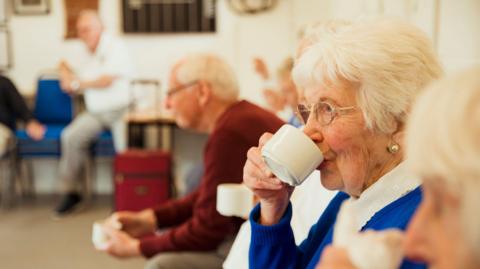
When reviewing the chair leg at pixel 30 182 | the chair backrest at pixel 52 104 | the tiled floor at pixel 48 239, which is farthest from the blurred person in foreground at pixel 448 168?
the chair leg at pixel 30 182

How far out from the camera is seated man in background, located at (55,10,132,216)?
4160mm

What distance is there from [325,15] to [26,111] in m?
2.66

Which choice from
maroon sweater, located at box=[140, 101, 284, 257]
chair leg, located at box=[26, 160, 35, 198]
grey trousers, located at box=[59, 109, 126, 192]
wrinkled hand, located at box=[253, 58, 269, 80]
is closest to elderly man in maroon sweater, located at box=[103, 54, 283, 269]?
maroon sweater, located at box=[140, 101, 284, 257]

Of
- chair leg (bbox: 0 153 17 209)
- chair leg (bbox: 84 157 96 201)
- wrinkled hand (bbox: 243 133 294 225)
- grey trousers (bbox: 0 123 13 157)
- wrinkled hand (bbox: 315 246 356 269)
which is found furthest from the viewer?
chair leg (bbox: 84 157 96 201)

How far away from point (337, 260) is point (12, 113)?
170 inches

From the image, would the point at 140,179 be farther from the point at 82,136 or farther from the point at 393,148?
the point at 393,148

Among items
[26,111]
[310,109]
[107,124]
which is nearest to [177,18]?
[107,124]

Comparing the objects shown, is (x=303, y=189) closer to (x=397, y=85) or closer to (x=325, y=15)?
(x=397, y=85)

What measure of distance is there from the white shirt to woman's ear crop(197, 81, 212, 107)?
2561 millimetres

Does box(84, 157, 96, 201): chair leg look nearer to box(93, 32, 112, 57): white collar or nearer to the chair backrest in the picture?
the chair backrest

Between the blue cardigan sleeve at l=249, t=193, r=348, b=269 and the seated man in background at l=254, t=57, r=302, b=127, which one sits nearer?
the blue cardigan sleeve at l=249, t=193, r=348, b=269

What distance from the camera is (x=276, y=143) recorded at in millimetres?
896

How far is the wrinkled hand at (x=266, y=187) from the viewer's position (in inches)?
41.3

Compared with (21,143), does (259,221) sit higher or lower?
higher
